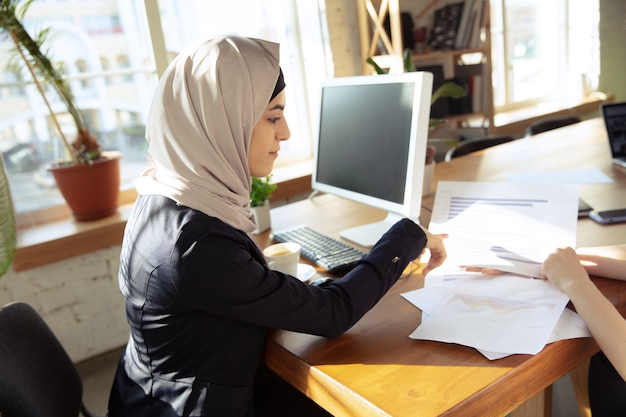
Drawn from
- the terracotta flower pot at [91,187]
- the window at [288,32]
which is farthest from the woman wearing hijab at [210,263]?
the window at [288,32]

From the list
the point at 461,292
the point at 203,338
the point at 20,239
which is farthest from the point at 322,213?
the point at 20,239

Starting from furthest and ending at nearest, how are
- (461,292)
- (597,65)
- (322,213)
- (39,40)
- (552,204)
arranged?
1. (597,65)
2. (39,40)
3. (322,213)
4. (552,204)
5. (461,292)

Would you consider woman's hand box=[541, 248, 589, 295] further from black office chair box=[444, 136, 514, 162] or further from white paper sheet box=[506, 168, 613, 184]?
black office chair box=[444, 136, 514, 162]

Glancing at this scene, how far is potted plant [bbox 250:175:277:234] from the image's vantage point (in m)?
1.72

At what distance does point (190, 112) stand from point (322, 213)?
0.90m

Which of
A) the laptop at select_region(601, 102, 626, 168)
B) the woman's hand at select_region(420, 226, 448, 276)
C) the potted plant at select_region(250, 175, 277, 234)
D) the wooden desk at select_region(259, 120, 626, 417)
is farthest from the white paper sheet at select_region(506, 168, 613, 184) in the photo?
the potted plant at select_region(250, 175, 277, 234)

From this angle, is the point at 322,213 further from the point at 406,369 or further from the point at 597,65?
the point at 597,65

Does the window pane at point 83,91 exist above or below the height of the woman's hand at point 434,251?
above

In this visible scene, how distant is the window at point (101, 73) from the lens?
258cm

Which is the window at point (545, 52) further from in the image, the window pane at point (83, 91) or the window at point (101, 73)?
the window pane at point (83, 91)

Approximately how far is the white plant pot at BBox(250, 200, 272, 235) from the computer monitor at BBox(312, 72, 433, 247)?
0.20 m

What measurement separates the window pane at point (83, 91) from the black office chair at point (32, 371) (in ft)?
5.25

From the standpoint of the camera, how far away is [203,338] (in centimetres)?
100

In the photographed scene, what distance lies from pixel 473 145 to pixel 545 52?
10.2ft
